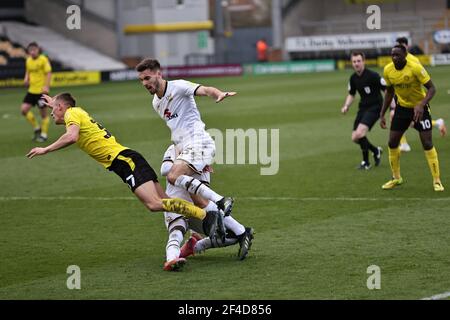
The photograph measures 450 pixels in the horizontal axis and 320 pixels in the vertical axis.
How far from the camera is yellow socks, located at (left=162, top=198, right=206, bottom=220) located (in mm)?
9891

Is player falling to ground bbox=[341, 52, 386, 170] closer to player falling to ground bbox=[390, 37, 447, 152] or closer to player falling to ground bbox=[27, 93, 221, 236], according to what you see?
player falling to ground bbox=[390, 37, 447, 152]

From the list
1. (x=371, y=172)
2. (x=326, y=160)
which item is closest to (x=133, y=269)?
(x=371, y=172)

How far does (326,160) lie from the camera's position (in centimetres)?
1867

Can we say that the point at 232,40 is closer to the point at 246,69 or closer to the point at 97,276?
the point at 246,69

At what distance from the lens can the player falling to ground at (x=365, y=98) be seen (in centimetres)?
1752

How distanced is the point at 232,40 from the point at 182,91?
5959cm

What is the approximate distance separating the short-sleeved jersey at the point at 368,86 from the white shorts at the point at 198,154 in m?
7.90

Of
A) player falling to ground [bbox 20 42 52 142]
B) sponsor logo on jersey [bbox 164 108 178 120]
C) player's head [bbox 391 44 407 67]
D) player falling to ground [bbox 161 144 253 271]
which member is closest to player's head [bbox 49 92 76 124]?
sponsor logo on jersey [bbox 164 108 178 120]

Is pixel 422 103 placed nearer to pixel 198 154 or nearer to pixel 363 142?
pixel 363 142

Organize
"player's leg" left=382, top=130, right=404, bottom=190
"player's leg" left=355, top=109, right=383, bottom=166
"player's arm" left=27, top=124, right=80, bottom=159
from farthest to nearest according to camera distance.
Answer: "player's leg" left=355, top=109, right=383, bottom=166 → "player's leg" left=382, top=130, right=404, bottom=190 → "player's arm" left=27, top=124, right=80, bottom=159

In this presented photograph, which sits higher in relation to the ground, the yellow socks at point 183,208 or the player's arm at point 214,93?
the player's arm at point 214,93

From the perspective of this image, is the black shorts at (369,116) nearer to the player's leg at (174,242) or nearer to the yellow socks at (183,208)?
the player's leg at (174,242)

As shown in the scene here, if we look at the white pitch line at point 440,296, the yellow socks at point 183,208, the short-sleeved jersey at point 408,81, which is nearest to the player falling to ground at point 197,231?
the yellow socks at point 183,208

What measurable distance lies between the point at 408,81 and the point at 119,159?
222 inches
